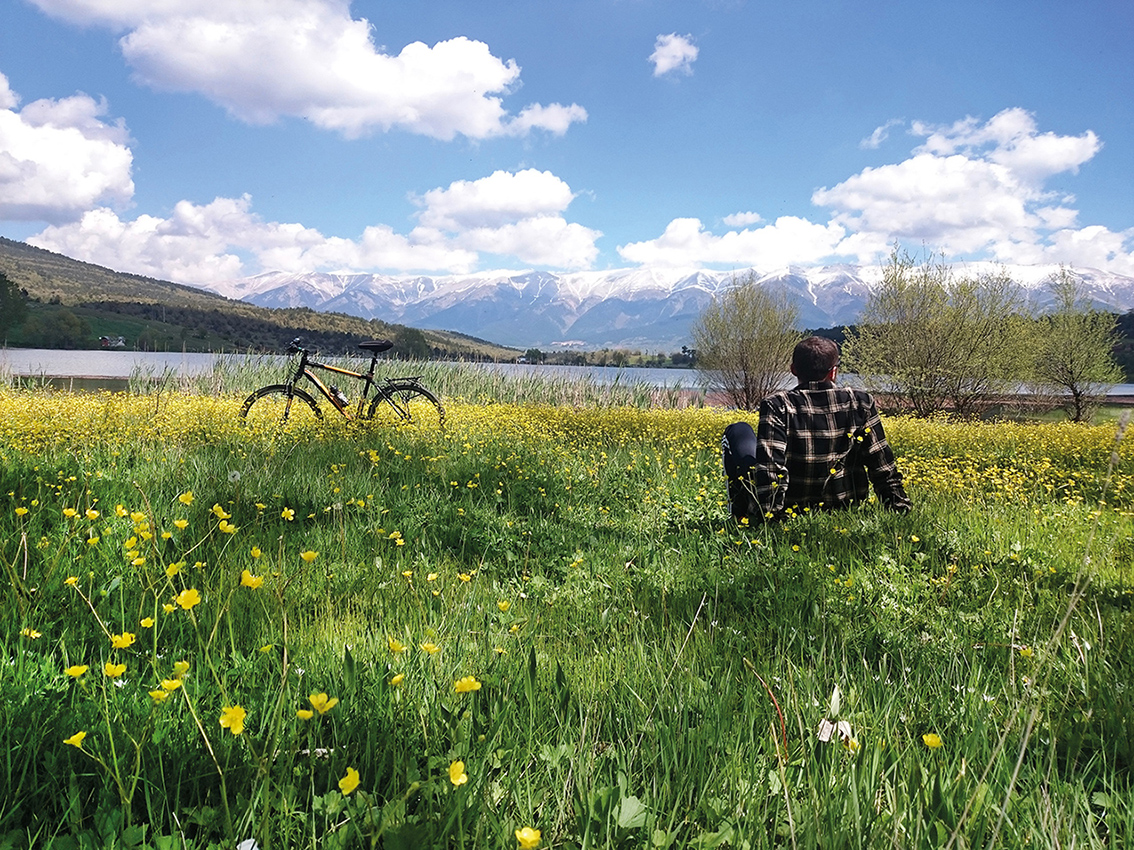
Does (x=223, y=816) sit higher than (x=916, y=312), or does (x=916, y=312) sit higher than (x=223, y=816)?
(x=916, y=312)

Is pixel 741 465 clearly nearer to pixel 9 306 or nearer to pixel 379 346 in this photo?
pixel 379 346

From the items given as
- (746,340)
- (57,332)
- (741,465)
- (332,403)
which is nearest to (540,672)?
(741,465)

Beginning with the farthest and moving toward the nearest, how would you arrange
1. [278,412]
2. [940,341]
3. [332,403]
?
[940,341] < [332,403] < [278,412]

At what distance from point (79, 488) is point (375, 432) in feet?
14.9

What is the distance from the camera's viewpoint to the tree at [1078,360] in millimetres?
26578

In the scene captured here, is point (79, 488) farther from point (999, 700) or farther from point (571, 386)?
point (571, 386)

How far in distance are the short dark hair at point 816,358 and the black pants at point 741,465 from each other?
637 millimetres

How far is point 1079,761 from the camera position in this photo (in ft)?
6.15

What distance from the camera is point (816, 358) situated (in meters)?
4.34

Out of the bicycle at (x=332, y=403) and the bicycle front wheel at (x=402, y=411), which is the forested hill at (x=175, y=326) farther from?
the bicycle at (x=332, y=403)

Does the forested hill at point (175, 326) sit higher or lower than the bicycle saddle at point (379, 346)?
higher

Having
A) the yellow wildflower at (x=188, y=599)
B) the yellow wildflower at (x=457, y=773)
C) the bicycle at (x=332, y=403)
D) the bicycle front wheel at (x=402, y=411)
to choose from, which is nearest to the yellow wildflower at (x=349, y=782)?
the yellow wildflower at (x=457, y=773)

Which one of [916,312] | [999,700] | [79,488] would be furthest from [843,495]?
[916,312]

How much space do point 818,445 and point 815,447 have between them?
0.09ft
